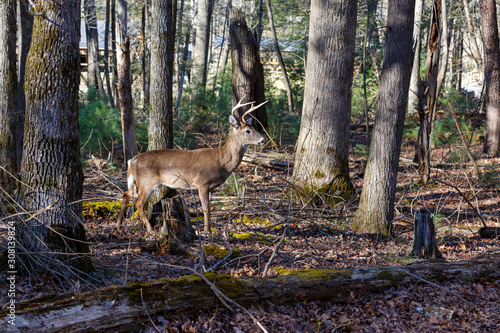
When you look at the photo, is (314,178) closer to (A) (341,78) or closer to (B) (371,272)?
(A) (341,78)

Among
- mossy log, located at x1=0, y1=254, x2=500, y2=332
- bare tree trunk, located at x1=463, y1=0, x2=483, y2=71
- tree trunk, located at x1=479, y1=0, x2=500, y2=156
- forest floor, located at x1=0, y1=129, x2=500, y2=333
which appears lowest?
forest floor, located at x1=0, y1=129, x2=500, y2=333

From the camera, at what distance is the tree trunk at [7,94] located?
8125 millimetres

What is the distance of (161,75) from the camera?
26.6 ft

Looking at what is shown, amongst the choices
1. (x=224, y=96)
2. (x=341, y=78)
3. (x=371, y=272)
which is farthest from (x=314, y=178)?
(x=224, y=96)

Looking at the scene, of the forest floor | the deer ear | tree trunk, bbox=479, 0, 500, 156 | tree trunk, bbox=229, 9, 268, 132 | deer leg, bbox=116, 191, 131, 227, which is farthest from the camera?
tree trunk, bbox=479, 0, 500, 156

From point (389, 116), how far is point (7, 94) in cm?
672

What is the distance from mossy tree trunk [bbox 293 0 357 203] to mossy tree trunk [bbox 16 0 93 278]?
16.8 feet

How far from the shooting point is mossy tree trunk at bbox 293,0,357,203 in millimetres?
8711

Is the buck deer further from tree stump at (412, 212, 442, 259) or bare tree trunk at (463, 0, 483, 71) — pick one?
bare tree trunk at (463, 0, 483, 71)

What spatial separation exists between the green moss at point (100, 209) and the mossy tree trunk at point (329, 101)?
3.46m

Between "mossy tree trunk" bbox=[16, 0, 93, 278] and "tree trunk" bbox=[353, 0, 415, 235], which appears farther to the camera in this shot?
"tree trunk" bbox=[353, 0, 415, 235]

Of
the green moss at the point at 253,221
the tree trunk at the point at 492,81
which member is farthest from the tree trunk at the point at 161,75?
the tree trunk at the point at 492,81

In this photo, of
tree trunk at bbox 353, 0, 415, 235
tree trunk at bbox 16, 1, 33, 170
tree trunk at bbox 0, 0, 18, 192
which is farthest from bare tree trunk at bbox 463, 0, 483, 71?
Result: tree trunk at bbox 0, 0, 18, 192

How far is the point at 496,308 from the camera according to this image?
4.58 meters
